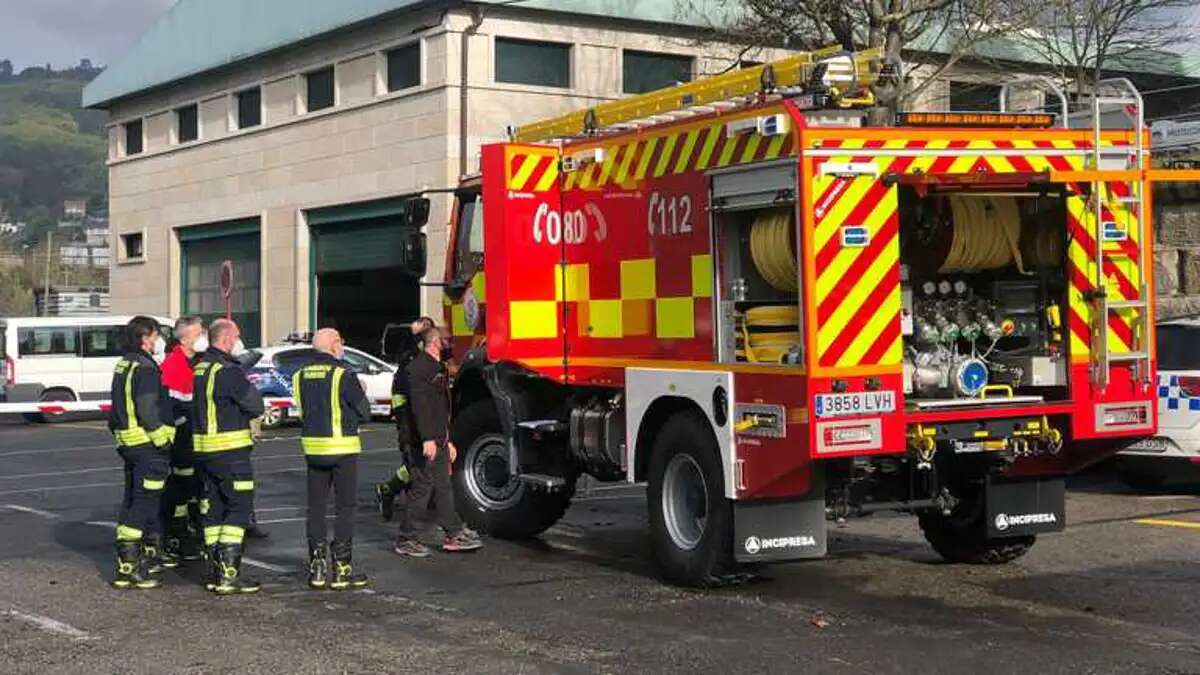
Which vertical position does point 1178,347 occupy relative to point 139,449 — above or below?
above

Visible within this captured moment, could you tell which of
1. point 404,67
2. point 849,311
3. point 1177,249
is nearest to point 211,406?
point 849,311

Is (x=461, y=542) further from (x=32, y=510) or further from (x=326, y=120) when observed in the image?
(x=326, y=120)

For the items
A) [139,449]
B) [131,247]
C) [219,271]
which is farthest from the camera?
[131,247]

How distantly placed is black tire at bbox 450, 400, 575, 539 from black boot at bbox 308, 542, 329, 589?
204cm

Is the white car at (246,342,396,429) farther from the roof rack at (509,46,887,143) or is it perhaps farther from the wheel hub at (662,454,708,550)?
the wheel hub at (662,454,708,550)

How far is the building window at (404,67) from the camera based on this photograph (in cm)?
3059

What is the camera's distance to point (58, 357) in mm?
27625

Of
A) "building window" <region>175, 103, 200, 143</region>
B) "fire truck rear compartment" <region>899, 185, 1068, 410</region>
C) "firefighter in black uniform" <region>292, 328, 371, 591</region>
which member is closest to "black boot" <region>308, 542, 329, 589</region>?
"firefighter in black uniform" <region>292, 328, 371, 591</region>

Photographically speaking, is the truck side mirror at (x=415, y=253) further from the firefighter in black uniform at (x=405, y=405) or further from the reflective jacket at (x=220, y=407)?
the reflective jacket at (x=220, y=407)

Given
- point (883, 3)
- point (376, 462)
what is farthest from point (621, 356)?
point (883, 3)

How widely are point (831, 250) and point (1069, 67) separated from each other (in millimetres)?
21141

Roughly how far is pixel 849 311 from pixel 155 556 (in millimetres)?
5139

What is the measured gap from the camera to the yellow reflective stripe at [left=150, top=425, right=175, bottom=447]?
9.48 meters

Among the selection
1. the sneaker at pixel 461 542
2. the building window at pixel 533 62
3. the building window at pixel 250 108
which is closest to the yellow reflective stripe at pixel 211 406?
the sneaker at pixel 461 542
